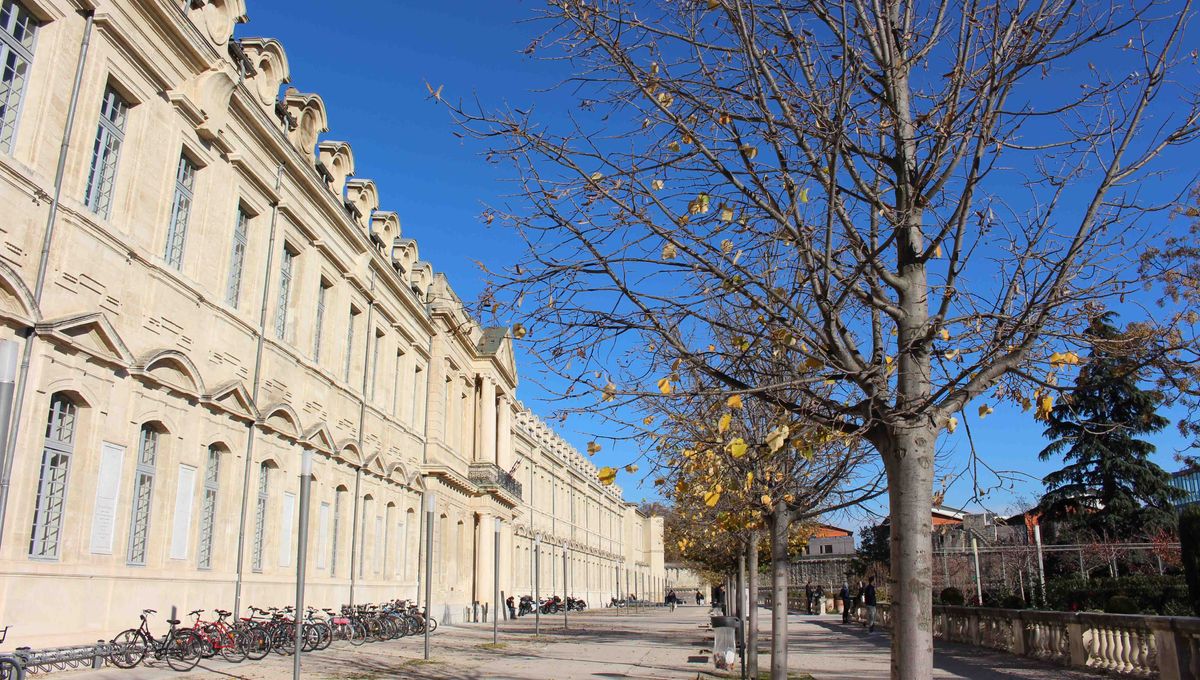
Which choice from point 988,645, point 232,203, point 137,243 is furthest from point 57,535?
point 988,645

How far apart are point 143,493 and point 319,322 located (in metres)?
9.77

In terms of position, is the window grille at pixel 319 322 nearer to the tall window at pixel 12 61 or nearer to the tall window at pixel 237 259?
the tall window at pixel 237 259

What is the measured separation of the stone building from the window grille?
3.6 inches

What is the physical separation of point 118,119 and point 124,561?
7019 mm

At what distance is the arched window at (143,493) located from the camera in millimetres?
14789

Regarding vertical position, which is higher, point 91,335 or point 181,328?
point 181,328

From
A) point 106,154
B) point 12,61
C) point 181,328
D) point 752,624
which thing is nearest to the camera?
point 12,61

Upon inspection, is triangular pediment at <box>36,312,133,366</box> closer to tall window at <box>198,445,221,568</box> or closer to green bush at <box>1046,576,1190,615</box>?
tall window at <box>198,445,221,568</box>

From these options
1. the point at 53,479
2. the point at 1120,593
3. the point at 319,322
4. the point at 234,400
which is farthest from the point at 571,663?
the point at 1120,593

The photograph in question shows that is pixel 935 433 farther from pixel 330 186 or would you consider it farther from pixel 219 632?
pixel 330 186

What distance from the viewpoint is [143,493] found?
15203mm

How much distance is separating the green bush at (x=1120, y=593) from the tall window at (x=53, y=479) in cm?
1782

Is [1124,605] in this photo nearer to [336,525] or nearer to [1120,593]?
[1120,593]

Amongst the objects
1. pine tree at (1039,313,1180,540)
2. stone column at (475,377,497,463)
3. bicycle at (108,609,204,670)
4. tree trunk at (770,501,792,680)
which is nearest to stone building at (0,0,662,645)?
bicycle at (108,609,204,670)
